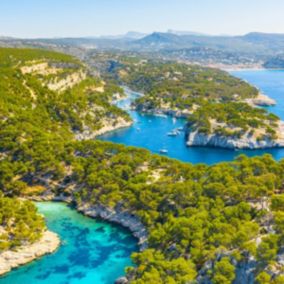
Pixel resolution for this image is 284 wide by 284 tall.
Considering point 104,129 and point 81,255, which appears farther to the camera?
point 104,129

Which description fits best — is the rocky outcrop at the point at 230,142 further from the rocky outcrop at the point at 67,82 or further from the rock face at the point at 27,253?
the rock face at the point at 27,253

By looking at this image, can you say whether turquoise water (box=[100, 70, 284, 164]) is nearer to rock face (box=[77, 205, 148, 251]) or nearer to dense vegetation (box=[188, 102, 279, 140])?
dense vegetation (box=[188, 102, 279, 140])

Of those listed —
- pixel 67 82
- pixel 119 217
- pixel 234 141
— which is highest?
pixel 67 82

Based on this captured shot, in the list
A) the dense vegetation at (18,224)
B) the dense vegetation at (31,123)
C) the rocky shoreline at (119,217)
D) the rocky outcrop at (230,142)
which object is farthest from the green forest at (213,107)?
the dense vegetation at (18,224)

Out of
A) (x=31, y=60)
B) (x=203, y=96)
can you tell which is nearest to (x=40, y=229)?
(x=31, y=60)

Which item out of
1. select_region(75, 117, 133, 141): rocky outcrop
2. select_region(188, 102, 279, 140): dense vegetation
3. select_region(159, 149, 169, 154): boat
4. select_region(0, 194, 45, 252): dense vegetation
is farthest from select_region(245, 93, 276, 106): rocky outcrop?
select_region(0, 194, 45, 252): dense vegetation

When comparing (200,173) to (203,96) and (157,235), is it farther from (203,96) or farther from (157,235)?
(203,96)

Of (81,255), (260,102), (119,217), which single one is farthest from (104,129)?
(260,102)

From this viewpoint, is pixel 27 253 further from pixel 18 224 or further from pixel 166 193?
pixel 166 193
